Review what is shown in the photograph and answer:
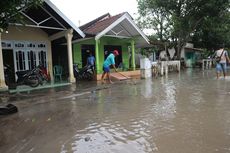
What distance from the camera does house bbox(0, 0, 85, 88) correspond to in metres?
12.5

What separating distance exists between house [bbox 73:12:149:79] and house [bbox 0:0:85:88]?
1.45 m

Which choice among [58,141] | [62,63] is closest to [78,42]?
[62,63]

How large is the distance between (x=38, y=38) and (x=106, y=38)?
579cm

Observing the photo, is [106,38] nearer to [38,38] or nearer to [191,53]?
[38,38]

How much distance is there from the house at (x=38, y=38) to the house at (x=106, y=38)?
1.45 metres

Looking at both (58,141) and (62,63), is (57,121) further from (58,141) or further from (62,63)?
(62,63)

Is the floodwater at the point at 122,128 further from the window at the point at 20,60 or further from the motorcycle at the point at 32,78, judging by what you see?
the window at the point at 20,60

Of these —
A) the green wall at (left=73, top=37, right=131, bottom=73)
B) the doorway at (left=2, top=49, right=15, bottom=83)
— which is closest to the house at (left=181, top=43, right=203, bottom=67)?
the green wall at (left=73, top=37, right=131, bottom=73)

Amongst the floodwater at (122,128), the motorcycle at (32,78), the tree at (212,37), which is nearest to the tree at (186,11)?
the tree at (212,37)

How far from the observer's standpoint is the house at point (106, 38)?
15453 mm

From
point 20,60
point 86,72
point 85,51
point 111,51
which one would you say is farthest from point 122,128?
point 111,51

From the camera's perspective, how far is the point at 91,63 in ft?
51.8

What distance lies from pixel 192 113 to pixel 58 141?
3036 mm

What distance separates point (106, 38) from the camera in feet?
62.4
